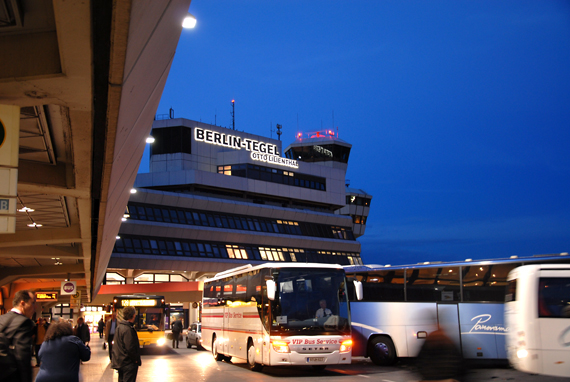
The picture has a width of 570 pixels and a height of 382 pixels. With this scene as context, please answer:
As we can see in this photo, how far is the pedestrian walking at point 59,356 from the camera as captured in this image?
6688mm

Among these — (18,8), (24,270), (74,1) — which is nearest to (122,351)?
(18,8)

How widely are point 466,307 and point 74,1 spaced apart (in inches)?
659

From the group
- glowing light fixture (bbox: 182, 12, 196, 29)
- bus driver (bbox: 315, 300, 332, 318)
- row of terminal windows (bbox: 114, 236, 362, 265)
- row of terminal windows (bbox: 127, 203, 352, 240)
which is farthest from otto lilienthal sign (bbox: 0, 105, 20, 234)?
row of terminal windows (bbox: 127, 203, 352, 240)

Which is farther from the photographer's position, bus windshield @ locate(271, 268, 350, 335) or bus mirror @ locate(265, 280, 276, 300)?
bus windshield @ locate(271, 268, 350, 335)

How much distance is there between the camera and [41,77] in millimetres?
5602

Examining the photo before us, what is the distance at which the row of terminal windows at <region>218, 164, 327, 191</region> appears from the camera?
229 ft

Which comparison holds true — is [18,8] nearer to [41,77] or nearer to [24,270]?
[41,77]

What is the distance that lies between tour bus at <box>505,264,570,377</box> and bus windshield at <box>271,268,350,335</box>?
5340 millimetres

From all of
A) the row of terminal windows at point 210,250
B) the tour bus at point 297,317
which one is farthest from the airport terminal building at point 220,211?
the tour bus at point 297,317

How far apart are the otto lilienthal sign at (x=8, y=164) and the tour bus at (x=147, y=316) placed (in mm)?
24874

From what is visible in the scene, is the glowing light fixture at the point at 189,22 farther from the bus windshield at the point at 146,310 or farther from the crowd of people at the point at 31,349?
the bus windshield at the point at 146,310

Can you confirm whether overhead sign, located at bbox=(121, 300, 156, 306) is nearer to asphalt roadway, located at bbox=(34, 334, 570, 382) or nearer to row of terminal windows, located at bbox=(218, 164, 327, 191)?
asphalt roadway, located at bbox=(34, 334, 570, 382)

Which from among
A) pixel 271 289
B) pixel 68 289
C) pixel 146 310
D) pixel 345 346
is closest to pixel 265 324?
pixel 271 289

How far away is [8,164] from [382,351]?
16340 mm
